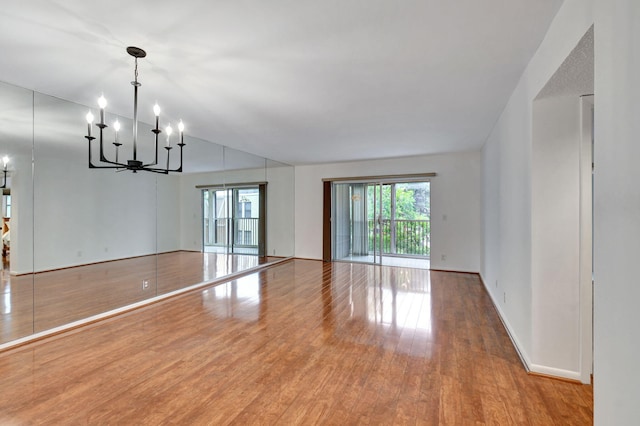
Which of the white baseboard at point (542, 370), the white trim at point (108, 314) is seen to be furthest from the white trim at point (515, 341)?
the white trim at point (108, 314)

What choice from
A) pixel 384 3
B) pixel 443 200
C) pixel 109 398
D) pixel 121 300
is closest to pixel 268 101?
pixel 384 3

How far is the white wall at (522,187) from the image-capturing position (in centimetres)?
160

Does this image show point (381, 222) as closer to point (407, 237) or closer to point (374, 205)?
point (374, 205)

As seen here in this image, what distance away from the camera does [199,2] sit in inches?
63.1

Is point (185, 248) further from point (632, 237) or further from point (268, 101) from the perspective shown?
point (632, 237)

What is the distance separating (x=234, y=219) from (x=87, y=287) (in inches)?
105

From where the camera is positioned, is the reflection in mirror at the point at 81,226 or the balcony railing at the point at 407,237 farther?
the balcony railing at the point at 407,237

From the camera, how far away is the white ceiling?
5.51 ft

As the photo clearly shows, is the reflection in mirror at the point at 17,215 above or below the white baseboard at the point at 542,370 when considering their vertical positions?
above

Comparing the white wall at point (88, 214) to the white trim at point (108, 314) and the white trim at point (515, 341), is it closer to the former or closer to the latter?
the white trim at point (108, 314)

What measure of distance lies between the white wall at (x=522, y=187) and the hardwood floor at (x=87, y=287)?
14.2ft

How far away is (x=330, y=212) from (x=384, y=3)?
18.8 ft

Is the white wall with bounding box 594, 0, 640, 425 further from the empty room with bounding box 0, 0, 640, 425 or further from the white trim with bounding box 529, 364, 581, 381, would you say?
→ the white trim with bounding box 529, 364, 581, 381

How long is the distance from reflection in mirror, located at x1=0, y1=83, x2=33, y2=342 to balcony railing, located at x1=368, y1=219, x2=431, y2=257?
20.1 feet
